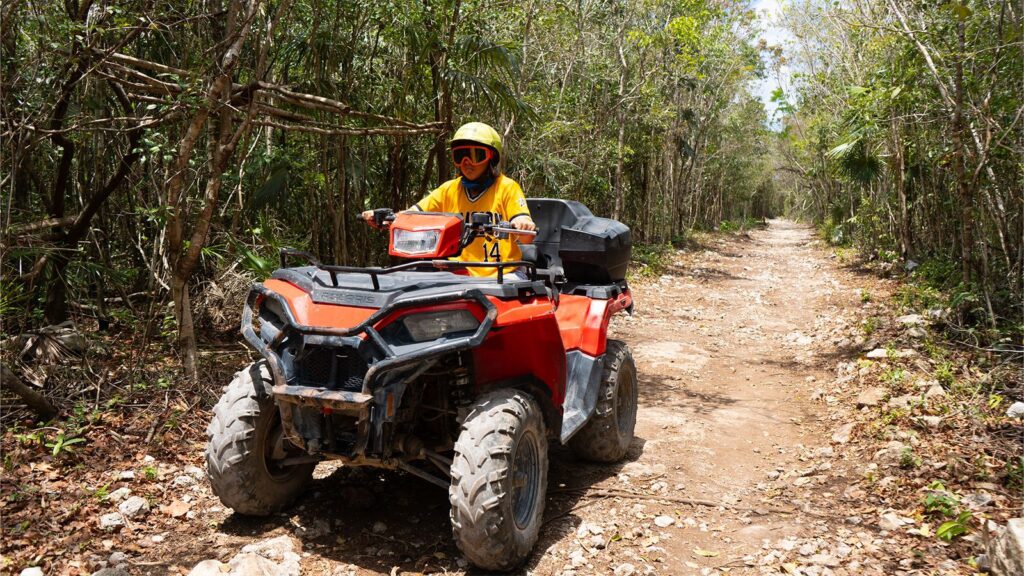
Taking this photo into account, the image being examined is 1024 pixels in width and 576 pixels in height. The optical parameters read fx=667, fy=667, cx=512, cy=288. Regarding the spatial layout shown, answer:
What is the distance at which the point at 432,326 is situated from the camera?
111 inches

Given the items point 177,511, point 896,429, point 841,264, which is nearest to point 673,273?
point 841,264

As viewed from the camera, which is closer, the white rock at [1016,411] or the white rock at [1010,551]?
the white rock at [1010,551]

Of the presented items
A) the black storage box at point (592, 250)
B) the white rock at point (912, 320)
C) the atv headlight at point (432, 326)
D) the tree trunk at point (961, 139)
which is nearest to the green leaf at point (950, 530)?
the black storage box at point (592, 250)

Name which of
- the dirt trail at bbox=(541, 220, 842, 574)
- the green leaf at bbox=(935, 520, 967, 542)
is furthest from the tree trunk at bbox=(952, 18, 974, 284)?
the green leaf at bbox=(935, 520, 967, 542)

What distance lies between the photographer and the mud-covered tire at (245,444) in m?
3.02

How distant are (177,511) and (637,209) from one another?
2315cm

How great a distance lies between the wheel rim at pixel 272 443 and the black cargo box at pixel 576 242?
203 cm

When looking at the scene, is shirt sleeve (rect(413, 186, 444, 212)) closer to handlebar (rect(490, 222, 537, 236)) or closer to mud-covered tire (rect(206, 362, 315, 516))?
handlebar (rect(490, 222, 537, 236))

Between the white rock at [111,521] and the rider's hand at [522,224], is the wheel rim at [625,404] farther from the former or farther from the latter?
the white rock at [111,521]

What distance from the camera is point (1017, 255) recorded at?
25.0 ft

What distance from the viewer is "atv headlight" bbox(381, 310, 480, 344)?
110 inches

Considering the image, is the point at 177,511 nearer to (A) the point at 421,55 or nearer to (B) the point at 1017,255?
(A) the point at 421,55

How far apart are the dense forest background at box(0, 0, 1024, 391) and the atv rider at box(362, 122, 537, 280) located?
1438 mm

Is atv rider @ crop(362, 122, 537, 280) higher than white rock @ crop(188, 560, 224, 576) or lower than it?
higher
